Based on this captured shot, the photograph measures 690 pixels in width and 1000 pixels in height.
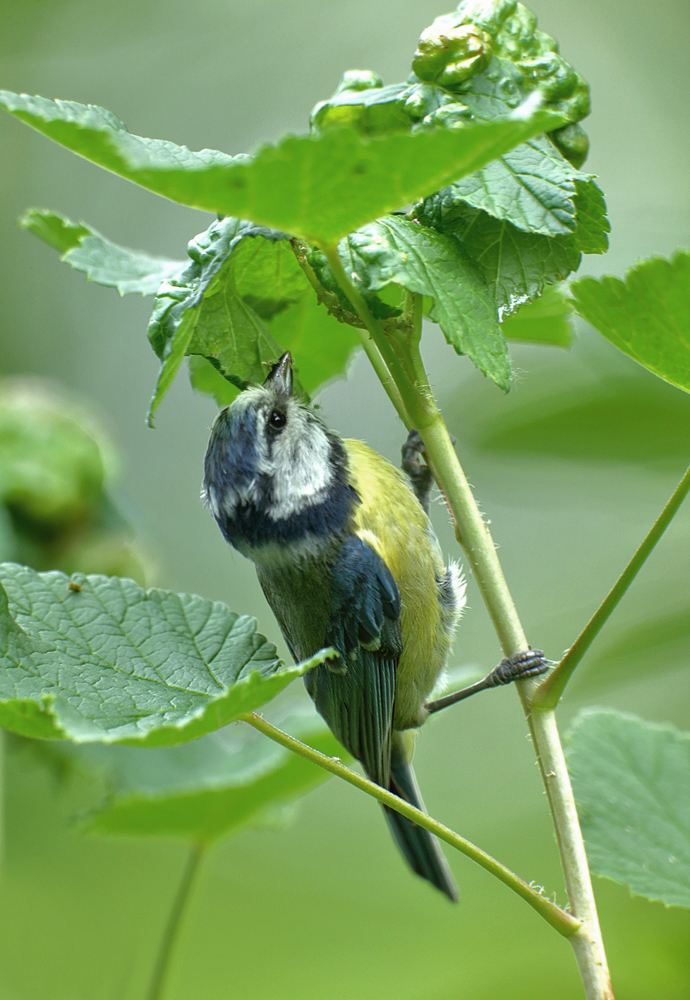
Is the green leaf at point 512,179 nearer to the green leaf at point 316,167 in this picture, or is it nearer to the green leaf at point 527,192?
the green leaf at point 527,192

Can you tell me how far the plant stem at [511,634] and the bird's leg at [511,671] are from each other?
0.02 metres

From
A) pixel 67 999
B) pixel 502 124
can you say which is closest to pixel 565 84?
pixel 502 124

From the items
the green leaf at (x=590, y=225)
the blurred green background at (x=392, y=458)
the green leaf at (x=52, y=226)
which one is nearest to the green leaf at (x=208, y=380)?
the green leaf at (x=52, y=226)

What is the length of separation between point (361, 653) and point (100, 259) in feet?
2.94

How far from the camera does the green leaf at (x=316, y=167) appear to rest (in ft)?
1.95

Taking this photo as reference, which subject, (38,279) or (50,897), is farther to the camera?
(38,279)

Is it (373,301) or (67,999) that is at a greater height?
(373,301)

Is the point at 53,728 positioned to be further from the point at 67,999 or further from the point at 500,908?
the point at 500,908

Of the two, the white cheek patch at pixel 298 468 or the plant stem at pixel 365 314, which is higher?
the plant stem at pixel 365 314

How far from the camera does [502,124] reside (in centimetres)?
57

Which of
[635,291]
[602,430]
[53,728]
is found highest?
[635,291]

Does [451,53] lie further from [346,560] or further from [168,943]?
[168,943]

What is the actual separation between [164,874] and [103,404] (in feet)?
9.63

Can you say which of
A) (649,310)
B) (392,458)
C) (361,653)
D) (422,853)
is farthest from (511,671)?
(392,458)
